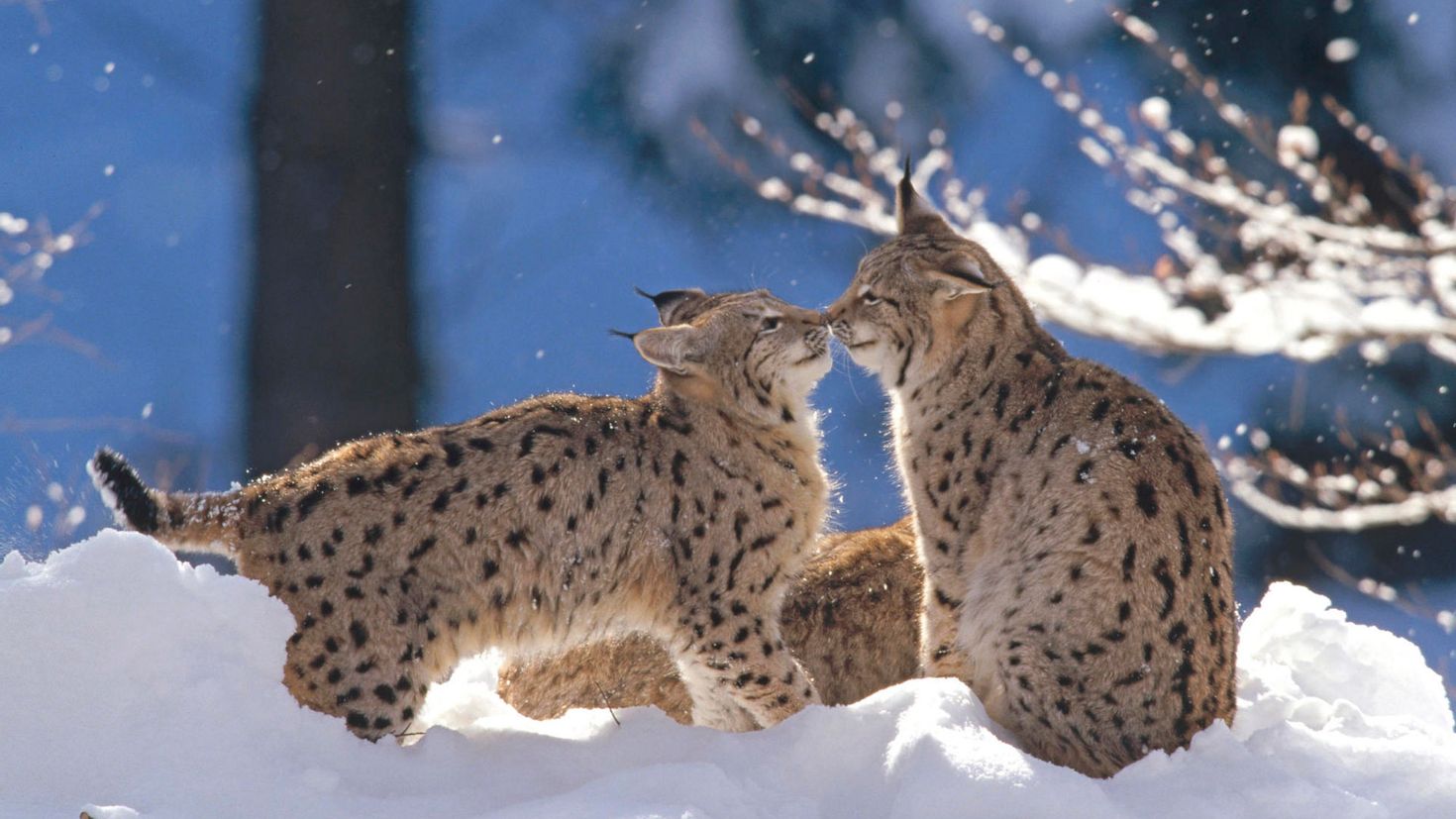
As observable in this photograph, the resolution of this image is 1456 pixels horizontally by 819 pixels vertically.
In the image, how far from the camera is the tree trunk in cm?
788

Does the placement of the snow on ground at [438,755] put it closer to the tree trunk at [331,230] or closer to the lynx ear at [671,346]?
the lynx ear at [671,346]

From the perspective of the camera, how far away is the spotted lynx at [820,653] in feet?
17.6

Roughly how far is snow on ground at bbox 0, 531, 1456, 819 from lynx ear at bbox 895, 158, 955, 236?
2160 mm

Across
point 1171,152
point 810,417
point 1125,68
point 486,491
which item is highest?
point 1125,68

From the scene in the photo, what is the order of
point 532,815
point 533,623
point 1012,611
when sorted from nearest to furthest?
point 532,815 < point 1012,611 < point 533,623

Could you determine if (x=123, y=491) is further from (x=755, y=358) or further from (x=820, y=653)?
(x=820, y=653)

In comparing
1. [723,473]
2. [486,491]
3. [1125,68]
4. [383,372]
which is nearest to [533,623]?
[486,491]

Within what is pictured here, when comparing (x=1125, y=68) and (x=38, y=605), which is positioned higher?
(x=1125, y=68)

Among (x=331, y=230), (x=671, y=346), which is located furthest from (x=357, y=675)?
(x=331, y=230)

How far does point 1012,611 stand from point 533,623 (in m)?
1.54

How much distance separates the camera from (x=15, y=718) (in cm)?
389

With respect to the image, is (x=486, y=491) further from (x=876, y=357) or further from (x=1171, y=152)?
(x=1171, y=152)

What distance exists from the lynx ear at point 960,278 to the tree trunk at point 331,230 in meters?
3.66

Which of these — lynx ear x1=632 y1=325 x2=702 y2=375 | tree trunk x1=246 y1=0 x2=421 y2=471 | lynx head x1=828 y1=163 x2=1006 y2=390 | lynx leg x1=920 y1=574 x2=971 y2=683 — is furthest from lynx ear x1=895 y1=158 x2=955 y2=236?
tree trunk x1=246 y1=0 x2=421 y2=471
